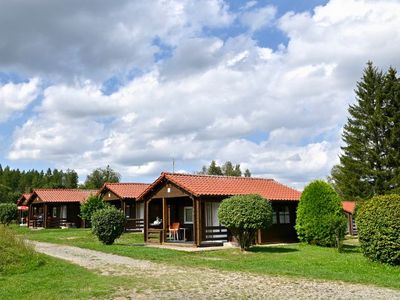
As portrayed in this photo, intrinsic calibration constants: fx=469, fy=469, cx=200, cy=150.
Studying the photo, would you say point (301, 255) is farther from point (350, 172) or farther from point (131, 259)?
point (350, 172)

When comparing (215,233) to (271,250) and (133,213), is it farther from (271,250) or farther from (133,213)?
(133,213)

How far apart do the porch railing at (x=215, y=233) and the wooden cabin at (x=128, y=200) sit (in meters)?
11.6

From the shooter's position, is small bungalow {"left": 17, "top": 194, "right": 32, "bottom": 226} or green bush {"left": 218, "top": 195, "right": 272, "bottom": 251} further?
small bungalow {"left": 17, "top": 194, "right": 32, "bottom": 226}

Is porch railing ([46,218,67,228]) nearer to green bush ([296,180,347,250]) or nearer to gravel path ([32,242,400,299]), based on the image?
green bush ([296,180,347,250])

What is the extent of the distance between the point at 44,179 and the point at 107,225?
77138 millimetres

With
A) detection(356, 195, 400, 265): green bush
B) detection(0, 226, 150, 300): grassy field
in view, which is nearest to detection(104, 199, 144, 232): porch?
detection(0, 226, 150, 300): grassy field

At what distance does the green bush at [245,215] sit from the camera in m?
18.7

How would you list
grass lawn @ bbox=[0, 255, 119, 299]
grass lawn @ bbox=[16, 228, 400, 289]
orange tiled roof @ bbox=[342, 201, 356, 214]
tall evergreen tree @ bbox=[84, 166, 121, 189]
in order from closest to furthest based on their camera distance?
grass lawn @ bbox=[0, 255, 119, 299] → grass lawn @ bbox=[16, 228, 400, 289] → orange tiled roof @ bbox=[342, 201, 356, 214] → tall evergreen tree @ bbox=[84, 166, 121, 189]

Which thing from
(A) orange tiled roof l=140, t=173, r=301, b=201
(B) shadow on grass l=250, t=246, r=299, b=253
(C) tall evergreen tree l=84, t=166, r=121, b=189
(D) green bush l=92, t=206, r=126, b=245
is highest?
(C) tall evergreen tree l=84, t=166, r=121, b=189

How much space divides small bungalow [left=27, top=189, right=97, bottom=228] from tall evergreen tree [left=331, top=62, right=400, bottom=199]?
909 inches

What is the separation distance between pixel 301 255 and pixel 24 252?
9.93 metres

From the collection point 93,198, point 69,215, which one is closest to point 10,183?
point 69,215

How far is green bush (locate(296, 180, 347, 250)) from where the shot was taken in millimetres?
21891

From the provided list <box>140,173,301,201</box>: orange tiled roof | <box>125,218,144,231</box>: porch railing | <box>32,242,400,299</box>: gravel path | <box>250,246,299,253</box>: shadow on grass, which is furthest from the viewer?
<box>125,218,144,231</box>: porch railing
